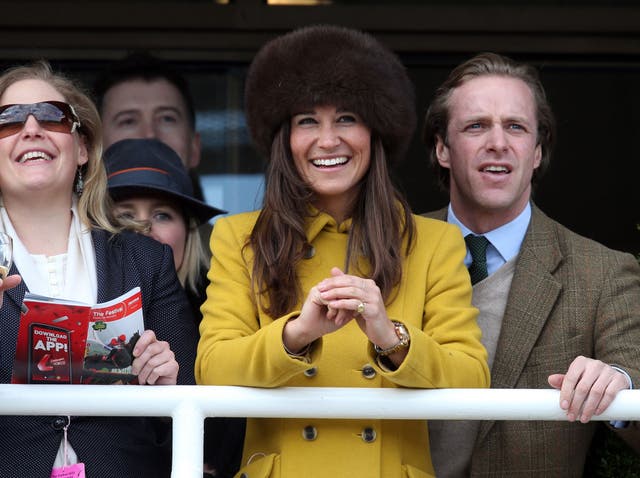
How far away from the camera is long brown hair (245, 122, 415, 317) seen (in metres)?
2.88

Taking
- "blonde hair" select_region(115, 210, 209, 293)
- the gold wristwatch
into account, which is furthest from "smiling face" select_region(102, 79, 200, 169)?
the gold wristwatch

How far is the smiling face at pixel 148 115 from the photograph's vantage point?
15.4 feet

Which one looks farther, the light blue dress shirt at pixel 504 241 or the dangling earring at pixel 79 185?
the light blue dress shirt at pixel 504 241

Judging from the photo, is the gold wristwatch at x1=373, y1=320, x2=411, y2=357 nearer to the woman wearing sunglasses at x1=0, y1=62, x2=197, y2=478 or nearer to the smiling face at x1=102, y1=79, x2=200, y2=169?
Result: the woman wearing sunglasses at x1=0, y1=62, x2=197, y2=478

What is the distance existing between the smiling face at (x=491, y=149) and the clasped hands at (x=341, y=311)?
1.04 metres

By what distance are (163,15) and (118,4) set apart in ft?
0.67

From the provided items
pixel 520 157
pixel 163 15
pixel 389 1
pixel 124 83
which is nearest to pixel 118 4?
pixel 163 15

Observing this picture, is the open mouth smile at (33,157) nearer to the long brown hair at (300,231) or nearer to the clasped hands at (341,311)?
Result: the long brown hair at (300,231)

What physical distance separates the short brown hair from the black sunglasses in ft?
3.71

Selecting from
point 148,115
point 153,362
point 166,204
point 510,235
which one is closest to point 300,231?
point 153,362

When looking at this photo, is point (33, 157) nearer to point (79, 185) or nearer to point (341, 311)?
point (79, 185)

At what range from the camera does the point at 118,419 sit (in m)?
2.96

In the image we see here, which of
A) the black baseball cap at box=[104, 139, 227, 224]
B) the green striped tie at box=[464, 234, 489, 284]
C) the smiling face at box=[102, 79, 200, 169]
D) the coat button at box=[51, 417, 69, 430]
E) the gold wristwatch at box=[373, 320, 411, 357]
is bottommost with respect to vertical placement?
the coat button at box=[51, 417, 69, 430]

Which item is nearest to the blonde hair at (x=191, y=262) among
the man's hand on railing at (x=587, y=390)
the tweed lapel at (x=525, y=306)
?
the tweed lapel at (x=525, y=306)
